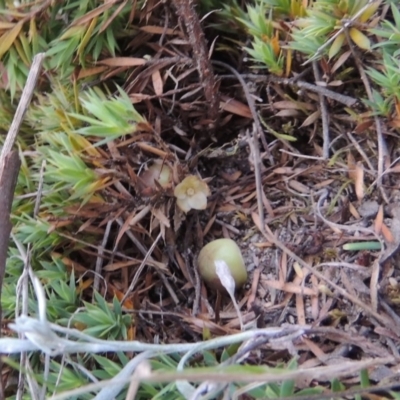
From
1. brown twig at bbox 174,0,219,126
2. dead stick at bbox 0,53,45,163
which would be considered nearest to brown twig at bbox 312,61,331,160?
brown twig at bbox 174,0,219,126

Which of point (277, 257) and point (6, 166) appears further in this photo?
point (277, 257)

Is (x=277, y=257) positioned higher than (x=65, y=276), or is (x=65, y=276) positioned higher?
(x=65, y=276)

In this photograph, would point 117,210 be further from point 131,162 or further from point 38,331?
point 38,331

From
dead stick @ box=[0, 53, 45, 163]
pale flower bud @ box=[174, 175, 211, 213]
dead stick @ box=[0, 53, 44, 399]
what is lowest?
pale flower bud @ box=[174, 175, 211, 213]

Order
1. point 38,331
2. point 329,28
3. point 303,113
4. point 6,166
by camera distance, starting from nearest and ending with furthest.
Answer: point 38,331 → point 6,166 → point 329,28 → point 303,113

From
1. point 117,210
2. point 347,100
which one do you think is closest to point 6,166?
point 117,210

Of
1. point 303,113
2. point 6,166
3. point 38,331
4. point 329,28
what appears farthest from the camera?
point 303,113

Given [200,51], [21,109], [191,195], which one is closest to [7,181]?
[21,109]

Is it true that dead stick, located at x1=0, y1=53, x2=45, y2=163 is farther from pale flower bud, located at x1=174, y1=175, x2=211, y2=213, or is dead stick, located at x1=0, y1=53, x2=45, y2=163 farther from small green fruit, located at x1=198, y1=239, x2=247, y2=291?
small green fruit, located at x1=198, y1=239, x2=247, y2=291
